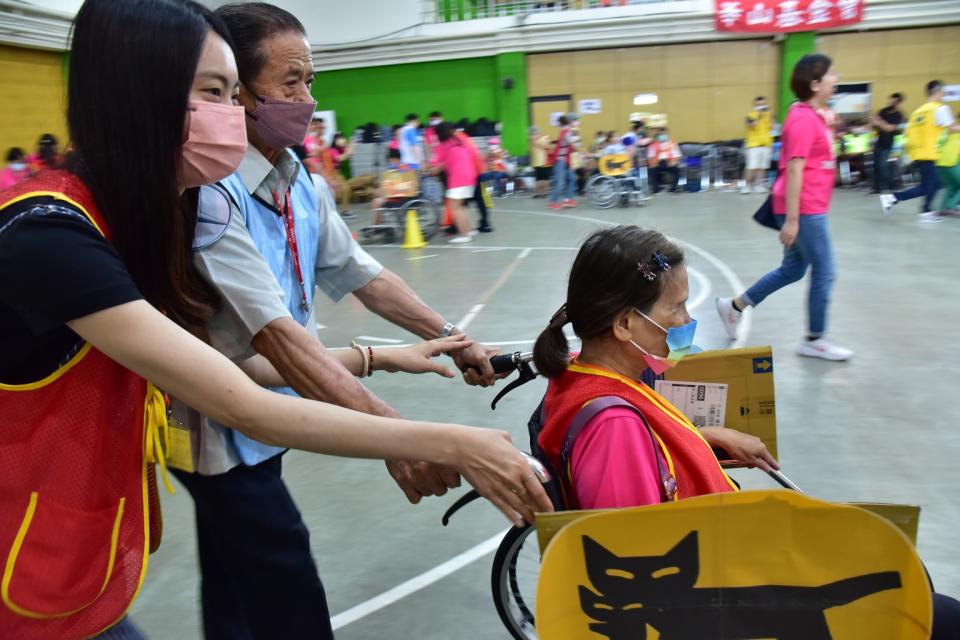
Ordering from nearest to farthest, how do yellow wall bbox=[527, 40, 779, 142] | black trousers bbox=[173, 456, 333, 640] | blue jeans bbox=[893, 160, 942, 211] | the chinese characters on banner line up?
black trousers bbox=[173, 456, 333, 640] → blue jeans bbox=[893, 160, 942, 211] → the chinese characters on banner → yellow wall bbox=[527, 40, 779, 142]

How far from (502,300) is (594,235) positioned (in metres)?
4.77

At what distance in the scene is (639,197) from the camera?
12.6 m

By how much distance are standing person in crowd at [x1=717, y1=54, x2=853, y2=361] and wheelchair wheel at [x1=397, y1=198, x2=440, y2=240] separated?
239 inches

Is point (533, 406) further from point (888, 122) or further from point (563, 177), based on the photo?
point (888, 122)

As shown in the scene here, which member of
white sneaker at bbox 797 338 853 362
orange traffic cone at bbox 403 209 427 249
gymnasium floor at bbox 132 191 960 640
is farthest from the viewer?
orange traffic cone at bbox 403 209 427 249

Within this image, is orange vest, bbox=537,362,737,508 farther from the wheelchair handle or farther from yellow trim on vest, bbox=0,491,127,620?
yellow trim on vest, bbox=0,491,127,620

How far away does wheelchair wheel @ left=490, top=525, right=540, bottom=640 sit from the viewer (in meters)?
2.10

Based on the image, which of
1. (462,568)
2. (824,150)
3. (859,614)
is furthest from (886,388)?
(859,614)

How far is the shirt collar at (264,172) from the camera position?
1645 millimetres

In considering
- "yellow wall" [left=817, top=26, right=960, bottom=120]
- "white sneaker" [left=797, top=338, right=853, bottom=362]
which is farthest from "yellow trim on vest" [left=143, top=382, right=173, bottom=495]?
"yellow wall" [left=817, top=26, right=960, bottom=120]

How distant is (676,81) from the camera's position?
671 inches

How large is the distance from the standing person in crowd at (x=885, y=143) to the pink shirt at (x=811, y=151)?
861 centimetres

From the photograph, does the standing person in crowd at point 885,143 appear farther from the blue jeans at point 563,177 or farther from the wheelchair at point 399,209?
the wheelchair at point 399,209

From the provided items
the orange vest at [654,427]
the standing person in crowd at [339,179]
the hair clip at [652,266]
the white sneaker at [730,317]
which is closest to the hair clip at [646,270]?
the hair clip at [652,266]
